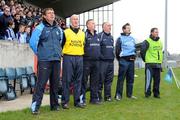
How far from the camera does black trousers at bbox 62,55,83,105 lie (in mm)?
10398

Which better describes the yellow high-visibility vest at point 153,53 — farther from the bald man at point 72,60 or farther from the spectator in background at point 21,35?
the spectator in background at point 21,35

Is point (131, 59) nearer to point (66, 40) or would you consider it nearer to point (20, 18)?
point (66, 40)

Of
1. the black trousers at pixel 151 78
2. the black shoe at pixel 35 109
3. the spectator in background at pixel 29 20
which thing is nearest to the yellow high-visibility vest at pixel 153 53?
the black trousers at pixel 151 78

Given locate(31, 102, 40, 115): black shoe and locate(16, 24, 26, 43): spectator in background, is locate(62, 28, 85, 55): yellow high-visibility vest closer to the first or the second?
locate(31, 102, 40, 115): black shoe

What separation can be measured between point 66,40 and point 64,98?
1.28m

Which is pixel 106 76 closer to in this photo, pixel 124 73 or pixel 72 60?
pixel 124 73

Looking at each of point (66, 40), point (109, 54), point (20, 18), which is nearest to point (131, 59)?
point (109, 54)

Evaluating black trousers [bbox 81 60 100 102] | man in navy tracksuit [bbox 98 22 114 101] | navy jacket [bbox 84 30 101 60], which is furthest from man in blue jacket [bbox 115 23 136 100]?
navy jacket [bbox 84 30 101 60]

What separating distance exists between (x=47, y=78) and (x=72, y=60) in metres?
0.92

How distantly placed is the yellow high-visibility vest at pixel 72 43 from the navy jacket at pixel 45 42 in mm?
623

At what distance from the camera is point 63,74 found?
10445 millimetres

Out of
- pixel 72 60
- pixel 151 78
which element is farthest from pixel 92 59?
pixel 151 78

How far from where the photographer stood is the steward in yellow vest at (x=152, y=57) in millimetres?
12766

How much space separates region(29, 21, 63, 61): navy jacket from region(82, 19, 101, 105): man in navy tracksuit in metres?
1.42
